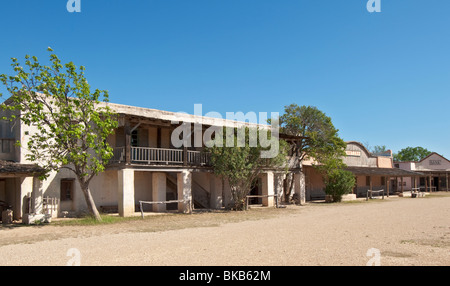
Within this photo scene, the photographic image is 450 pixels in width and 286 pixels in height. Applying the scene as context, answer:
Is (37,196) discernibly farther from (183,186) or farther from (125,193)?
(183,186)

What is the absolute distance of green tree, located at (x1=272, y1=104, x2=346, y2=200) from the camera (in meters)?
29.0

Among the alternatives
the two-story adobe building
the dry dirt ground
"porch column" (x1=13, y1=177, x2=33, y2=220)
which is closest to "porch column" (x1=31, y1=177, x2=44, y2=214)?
the two-story adobe building

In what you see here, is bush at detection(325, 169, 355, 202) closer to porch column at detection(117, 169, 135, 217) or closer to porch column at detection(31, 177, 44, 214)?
porch column at detection(117, 169, 135, 217)

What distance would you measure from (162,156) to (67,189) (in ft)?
16.8

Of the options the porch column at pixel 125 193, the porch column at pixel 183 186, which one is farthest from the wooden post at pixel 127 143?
the porch column at pixel 183 186

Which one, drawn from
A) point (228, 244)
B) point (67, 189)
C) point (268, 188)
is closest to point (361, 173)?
point (268, 188)

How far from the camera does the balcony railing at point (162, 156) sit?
19.6 m

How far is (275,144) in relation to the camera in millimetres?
22188

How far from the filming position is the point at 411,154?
95500 millimetres

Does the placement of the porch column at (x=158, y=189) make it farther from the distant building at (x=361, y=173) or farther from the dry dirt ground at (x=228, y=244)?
the distant building at (x=361, y=173)

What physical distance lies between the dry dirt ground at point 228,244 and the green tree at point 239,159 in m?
5.99

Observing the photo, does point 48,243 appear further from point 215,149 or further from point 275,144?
point 275,144

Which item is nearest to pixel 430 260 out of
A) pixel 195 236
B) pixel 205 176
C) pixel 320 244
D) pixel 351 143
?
pixel 320 244
